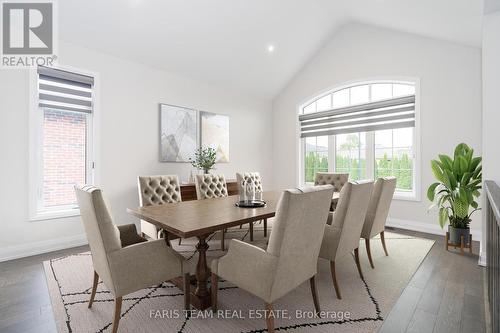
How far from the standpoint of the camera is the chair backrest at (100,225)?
4.96ft

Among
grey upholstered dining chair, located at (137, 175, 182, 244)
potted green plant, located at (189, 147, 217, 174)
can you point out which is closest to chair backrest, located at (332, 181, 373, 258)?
grey upholstered dining chair, located at (137, 175, 182, 244)

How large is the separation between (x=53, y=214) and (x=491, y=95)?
218 inches

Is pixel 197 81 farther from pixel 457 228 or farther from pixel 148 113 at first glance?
pixel 457 228

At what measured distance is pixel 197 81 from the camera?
4.79 metres

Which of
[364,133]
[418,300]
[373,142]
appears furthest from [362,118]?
[418,300]

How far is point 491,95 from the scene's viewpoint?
2.79 metres

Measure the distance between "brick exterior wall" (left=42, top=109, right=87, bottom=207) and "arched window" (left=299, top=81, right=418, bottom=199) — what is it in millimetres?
4357

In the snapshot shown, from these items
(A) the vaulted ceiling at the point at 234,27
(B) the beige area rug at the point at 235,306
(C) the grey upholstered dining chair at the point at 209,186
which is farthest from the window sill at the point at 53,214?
(A) the vaulted ceiling at the point at 234,27

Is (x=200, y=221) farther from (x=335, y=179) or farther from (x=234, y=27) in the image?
(x=234, y=27)

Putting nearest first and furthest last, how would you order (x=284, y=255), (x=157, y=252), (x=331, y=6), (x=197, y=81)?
1. (x=284, y=255)
2. (x=157, y=252)
3. (x=331, y=6)
4. (x=197, y=81)

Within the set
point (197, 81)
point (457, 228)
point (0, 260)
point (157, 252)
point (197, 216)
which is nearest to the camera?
point (157, 252)

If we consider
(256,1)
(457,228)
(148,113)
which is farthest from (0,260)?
(457,228)

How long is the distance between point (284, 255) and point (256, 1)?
367 cm

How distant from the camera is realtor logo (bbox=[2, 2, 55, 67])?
290 cm
